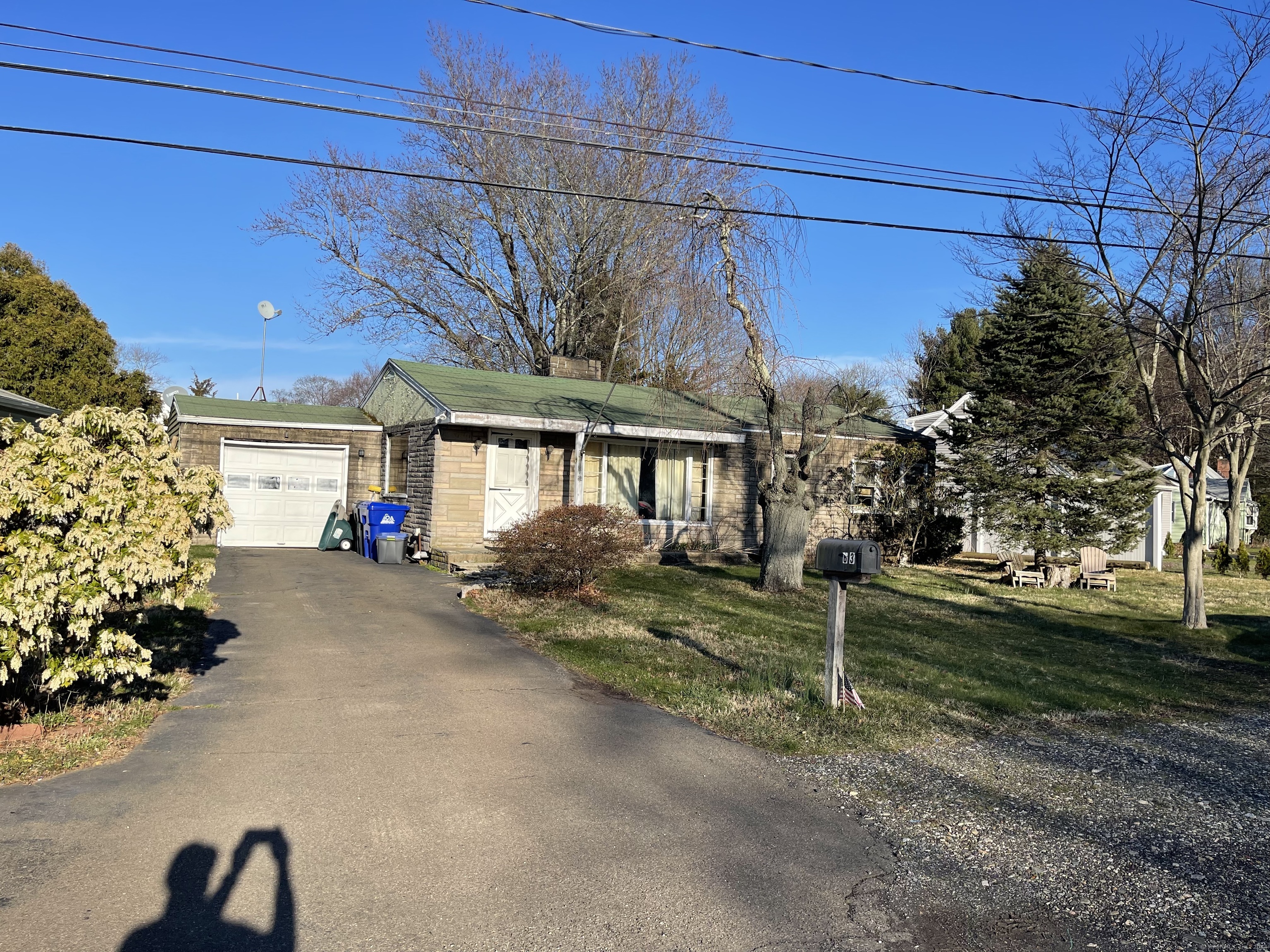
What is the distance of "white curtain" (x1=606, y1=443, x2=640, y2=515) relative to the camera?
18750 millimetres

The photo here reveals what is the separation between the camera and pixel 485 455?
1700 cm

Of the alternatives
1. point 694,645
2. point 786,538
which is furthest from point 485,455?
point 694,645

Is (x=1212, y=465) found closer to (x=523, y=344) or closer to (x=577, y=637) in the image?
(x=523, y=344)

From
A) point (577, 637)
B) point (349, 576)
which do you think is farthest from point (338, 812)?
point (349, 576)

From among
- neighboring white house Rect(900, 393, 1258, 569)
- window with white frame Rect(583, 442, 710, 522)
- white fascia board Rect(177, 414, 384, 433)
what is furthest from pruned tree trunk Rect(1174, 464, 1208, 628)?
white fascia board Rect(177, 414, 384, 433)

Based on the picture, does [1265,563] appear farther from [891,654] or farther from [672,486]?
[891,654]

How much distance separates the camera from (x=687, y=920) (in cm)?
380

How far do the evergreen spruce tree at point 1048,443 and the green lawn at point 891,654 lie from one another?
3.55 metres

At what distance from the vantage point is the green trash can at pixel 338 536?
18.9m

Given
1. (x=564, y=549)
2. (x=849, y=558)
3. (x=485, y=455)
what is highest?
(x=485, y=455)

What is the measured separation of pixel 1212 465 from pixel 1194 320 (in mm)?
26946

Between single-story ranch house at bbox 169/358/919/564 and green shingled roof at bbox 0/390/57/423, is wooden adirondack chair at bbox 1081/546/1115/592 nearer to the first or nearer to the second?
single-story ranch house at bbox 169/358/919/564

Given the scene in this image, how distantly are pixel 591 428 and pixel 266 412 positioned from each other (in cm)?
801

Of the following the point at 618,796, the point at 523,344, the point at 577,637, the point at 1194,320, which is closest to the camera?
the point at 618,796
